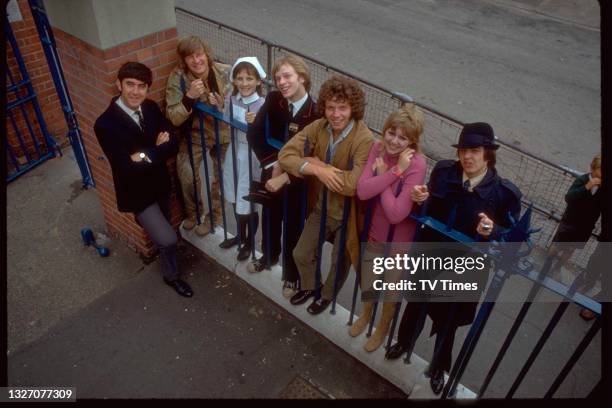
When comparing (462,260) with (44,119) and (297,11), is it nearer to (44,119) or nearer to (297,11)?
(44,119)

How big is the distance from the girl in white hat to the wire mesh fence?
2268 mm

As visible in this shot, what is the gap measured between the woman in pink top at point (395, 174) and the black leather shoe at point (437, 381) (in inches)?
39.8

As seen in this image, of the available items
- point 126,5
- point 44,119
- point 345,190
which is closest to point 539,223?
point 345,190

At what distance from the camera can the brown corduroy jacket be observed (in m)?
3.27

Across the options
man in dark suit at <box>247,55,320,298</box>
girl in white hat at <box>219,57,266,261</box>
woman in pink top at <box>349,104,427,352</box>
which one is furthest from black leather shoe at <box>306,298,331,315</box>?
woman in pink top at <box>349,104,427,352</box>

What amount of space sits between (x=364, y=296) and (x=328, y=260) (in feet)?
5.20

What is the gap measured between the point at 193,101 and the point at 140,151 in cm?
57

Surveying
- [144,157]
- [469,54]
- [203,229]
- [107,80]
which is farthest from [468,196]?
[469,54]

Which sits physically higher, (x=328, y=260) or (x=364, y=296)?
(x=364, y=296)

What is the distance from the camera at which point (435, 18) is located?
1269 centimetres

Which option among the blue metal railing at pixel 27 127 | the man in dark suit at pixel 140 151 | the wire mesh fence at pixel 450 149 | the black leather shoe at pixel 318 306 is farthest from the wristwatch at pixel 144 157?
the wire mesh fence at pixel 450 149

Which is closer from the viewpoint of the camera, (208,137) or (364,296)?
(364,296)

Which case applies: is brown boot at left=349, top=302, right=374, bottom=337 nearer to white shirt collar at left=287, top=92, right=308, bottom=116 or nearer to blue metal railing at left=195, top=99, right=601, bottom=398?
blue metal railing at left=195, top=99, right=601, bottom=398

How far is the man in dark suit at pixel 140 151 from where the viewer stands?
12.2 feet
